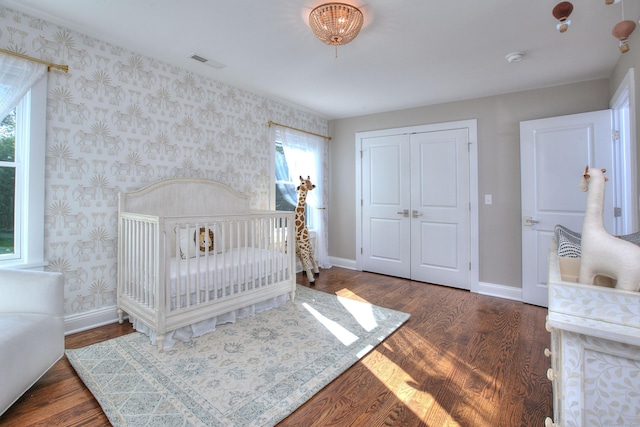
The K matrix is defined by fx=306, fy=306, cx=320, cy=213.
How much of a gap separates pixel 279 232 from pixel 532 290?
107 inches

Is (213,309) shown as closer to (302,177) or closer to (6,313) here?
(6,313)

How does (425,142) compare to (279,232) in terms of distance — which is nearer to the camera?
(279,232)

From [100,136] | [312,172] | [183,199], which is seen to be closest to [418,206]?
[312,172]

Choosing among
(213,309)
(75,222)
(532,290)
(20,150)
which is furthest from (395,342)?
(20,150)

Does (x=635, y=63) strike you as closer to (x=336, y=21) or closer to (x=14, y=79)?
(x=336, y=21)

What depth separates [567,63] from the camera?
271 centimetres

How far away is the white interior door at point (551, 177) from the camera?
9.43ft

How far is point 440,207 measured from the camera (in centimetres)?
388

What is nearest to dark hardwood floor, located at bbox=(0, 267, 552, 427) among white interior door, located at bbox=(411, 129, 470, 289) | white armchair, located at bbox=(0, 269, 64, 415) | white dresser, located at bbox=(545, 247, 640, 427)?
white armchair, located at bbox=(0, 269, 64, 415)

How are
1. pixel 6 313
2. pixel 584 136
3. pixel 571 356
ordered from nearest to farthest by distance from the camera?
pixel 571 356 < pixel 6 313 < pixel 584 136

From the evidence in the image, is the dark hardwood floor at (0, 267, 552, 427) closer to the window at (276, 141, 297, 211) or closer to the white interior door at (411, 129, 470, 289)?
the white interior door at (411, 129, 470, 289)

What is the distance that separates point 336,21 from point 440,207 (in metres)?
2.66

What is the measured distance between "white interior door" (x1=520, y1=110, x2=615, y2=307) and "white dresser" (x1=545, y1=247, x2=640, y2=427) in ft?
8.87

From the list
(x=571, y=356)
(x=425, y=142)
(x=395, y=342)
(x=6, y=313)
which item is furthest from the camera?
(x=425, y=142)
